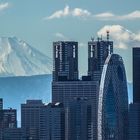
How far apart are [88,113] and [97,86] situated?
21.8 ft

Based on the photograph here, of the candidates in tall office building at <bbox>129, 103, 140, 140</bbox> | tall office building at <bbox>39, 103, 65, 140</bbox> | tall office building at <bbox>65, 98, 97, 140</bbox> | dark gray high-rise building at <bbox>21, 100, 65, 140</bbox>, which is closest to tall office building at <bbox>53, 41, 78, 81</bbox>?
dark gray high-rise building at <bbox>21, 100, 65, 140</bbox>

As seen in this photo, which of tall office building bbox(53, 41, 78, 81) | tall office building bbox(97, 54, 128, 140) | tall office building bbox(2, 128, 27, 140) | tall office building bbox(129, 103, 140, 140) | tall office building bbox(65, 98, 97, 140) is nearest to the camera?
tall office building bbox(2, 128, 27, 140)

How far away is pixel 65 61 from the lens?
181875 mm

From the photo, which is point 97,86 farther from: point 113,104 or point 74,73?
point 74,73

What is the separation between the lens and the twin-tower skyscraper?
163 m

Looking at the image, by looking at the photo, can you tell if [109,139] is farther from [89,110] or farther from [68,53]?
[68,53]

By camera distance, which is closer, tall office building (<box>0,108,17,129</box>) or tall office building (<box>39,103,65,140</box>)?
tall office building (<box>39,103,65,140</box>)

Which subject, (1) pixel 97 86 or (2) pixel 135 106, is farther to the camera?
(1) pixel 97 86

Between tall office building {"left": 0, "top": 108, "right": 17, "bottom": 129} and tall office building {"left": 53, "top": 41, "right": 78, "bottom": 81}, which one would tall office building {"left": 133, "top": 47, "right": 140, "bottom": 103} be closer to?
tall office building {"left": 53, "top": 41, "right": 78, "bottom": 81}

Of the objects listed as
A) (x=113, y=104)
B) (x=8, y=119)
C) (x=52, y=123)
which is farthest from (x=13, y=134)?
(x=113, y=104)

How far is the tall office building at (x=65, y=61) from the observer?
179125 mm

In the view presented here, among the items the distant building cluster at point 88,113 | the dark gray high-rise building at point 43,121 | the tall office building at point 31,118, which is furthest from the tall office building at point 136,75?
the tall office building at point 31,118

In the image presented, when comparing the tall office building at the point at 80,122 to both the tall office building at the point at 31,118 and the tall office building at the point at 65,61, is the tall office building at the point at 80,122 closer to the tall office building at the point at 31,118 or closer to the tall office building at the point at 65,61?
the tall office building at the point at 31,118

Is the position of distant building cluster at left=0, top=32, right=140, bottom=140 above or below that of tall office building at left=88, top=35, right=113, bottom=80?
below
